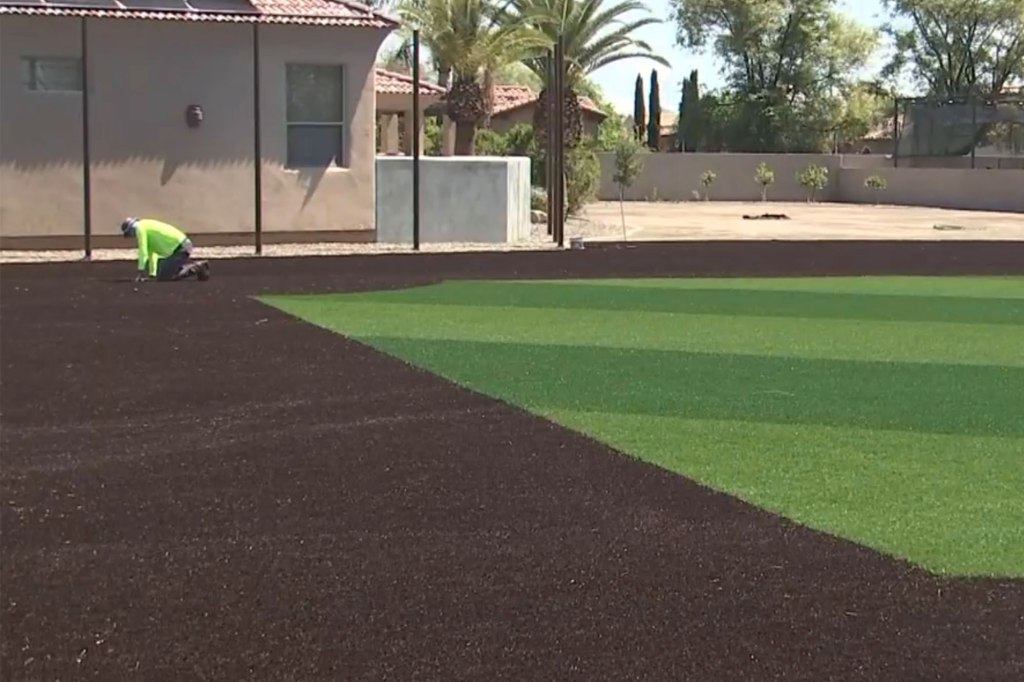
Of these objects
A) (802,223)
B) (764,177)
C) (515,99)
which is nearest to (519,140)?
(802,223)

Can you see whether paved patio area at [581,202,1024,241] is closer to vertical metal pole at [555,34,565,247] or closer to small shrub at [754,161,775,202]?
small shrub at [754,161,775,202]

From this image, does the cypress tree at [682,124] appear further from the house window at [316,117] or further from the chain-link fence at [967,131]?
the house window at [316,117]

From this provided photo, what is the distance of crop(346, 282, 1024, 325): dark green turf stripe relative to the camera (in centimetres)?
1493

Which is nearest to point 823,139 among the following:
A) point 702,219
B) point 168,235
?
point 702,219

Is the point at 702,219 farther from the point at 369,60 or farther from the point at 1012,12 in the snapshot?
the point at 1012,12

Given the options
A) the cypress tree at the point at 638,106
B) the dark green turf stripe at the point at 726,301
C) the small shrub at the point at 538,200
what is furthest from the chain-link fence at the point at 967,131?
the dark green turf stripe at the point at 726,301

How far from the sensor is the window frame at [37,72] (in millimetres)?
22469

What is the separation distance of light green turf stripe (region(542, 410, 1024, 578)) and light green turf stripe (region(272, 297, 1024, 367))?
3.38 metres

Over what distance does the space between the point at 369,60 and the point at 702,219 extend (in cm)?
1701

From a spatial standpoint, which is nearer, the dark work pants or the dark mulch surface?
the dark mulch surface

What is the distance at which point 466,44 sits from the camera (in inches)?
1535

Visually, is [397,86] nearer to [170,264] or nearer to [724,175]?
[170,264]

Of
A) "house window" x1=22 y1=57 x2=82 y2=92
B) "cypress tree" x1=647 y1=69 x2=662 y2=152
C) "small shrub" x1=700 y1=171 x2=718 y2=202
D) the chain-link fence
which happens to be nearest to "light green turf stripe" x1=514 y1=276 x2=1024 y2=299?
"house window" x1=22 y1=57 x2=82 y2=92

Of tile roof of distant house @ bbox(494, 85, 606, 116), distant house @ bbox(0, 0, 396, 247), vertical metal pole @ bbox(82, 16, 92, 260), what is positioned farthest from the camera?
tile roof of distant house @ bbox(494, 85, 606, 116)
